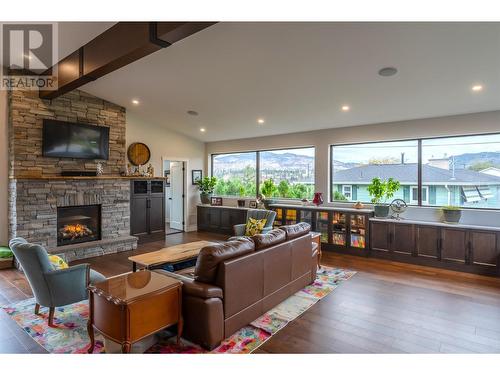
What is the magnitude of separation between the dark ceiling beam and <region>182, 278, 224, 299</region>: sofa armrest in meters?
2.40

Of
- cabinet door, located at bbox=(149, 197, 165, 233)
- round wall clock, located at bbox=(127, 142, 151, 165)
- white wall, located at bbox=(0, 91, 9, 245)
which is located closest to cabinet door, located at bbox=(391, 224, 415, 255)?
cabinet door, located at bbox=(149, 197, 165, 233)

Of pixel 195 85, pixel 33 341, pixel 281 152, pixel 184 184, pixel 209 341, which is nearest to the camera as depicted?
pixel 209 341

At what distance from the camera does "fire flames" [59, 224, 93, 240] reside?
6013 millimetres

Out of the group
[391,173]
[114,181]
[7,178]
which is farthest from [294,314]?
[7,178]

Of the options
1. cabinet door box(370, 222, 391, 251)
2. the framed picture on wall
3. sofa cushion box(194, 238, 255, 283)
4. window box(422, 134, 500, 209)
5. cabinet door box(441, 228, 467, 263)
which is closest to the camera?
sofa cushion box(194, 238, 255, 283)

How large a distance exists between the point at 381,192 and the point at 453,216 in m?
1.27

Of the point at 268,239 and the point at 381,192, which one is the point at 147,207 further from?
the point at 381,192

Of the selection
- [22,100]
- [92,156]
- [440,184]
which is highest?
[22,100]

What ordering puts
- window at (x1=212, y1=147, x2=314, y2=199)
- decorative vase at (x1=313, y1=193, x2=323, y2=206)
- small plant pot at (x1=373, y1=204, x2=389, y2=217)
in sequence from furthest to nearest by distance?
window at (x1=212, y1=147, x2=314, y2=199)
decorative vase at (x1=313, y1=193, x2=323, y2=206)
small plant pot at (x1=373, y1=204, x2=389, y2=217)

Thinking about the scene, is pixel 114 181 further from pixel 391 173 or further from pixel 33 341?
pixel 391 173

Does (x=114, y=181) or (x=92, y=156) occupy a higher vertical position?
(x=92, y=156)

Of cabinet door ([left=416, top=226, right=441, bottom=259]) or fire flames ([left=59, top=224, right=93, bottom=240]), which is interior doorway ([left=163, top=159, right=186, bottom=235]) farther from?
cabinet door ([left=416, top=226, right=441, bottom=259])

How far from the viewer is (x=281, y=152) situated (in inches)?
313

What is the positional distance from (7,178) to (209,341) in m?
5.47
